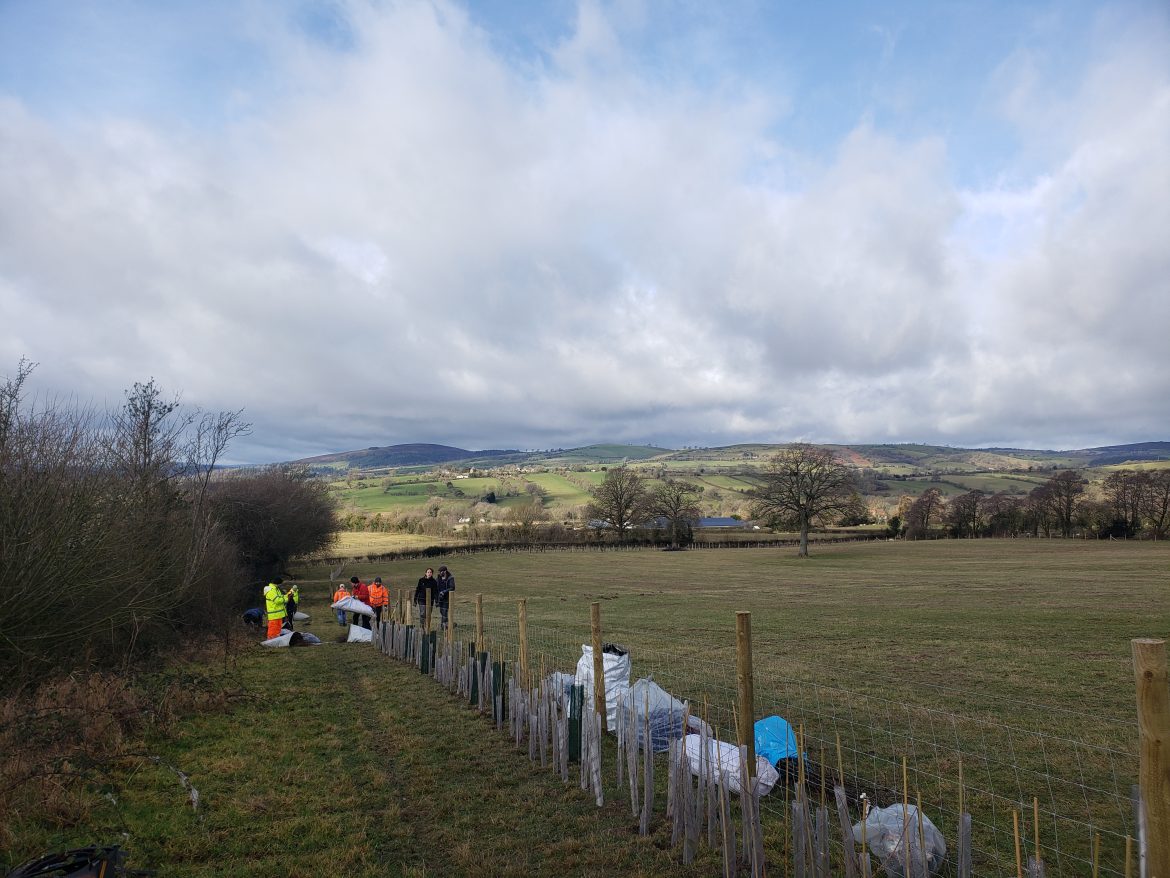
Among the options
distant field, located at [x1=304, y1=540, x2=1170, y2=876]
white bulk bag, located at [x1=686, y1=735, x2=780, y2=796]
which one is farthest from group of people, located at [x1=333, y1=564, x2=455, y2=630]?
white bulk bag, located at [x1=686, y1=735, x2=780, y2=796]

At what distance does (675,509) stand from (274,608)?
59903 mm

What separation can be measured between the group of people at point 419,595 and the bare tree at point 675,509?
53349mm

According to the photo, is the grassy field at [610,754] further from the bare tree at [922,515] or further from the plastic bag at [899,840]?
the bare tree at [922,515]

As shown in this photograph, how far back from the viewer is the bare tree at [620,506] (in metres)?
76.8

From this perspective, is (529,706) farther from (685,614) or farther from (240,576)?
(240,576)

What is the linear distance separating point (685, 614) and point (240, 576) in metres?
16.9

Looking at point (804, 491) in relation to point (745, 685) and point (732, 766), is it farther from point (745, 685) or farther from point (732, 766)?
point (745, 685)

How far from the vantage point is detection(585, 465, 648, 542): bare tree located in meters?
76.8

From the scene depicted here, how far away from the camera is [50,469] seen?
9.50 metres

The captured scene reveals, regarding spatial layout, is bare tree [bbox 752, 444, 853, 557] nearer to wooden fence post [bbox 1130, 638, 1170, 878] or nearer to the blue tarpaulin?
the blue tarpaulin

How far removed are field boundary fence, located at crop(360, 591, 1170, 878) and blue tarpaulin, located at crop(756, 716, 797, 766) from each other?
0.15 metres

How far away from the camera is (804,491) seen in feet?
163

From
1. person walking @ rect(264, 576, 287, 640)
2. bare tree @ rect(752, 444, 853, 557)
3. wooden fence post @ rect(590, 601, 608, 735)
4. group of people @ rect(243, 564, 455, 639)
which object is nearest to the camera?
wooden fence post @ rect(590, 601, 608, 735)

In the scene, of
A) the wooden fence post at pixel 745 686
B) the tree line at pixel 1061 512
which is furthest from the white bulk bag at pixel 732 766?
the tree line at pixel 1061 512
